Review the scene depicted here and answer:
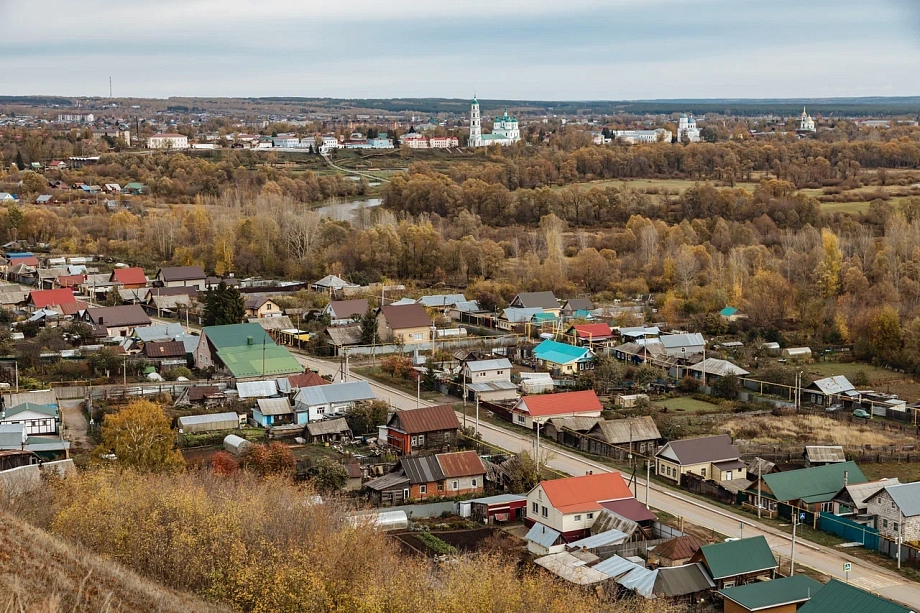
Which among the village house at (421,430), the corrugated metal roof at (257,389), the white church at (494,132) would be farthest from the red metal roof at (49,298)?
the white church at (494,132)

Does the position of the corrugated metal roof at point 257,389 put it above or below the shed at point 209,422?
above

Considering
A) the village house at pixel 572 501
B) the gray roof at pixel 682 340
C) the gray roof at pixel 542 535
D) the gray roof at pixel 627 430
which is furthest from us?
the gray roof at pixel 682 340

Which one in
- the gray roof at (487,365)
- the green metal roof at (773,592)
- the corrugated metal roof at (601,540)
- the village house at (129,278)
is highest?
the village house at (129,278)

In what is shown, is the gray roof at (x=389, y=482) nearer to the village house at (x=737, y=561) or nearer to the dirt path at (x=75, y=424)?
the village house at (x=737, y=561)

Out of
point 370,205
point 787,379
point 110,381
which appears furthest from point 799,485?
point 370,205

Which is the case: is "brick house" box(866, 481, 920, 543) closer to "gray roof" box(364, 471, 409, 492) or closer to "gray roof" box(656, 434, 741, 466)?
"gray roof" box(656, 434, 741, 466)

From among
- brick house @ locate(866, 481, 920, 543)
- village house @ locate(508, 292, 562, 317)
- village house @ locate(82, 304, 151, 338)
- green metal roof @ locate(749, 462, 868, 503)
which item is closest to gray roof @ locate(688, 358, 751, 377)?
green metal roof @ locate(749, 462, 868, 503)
